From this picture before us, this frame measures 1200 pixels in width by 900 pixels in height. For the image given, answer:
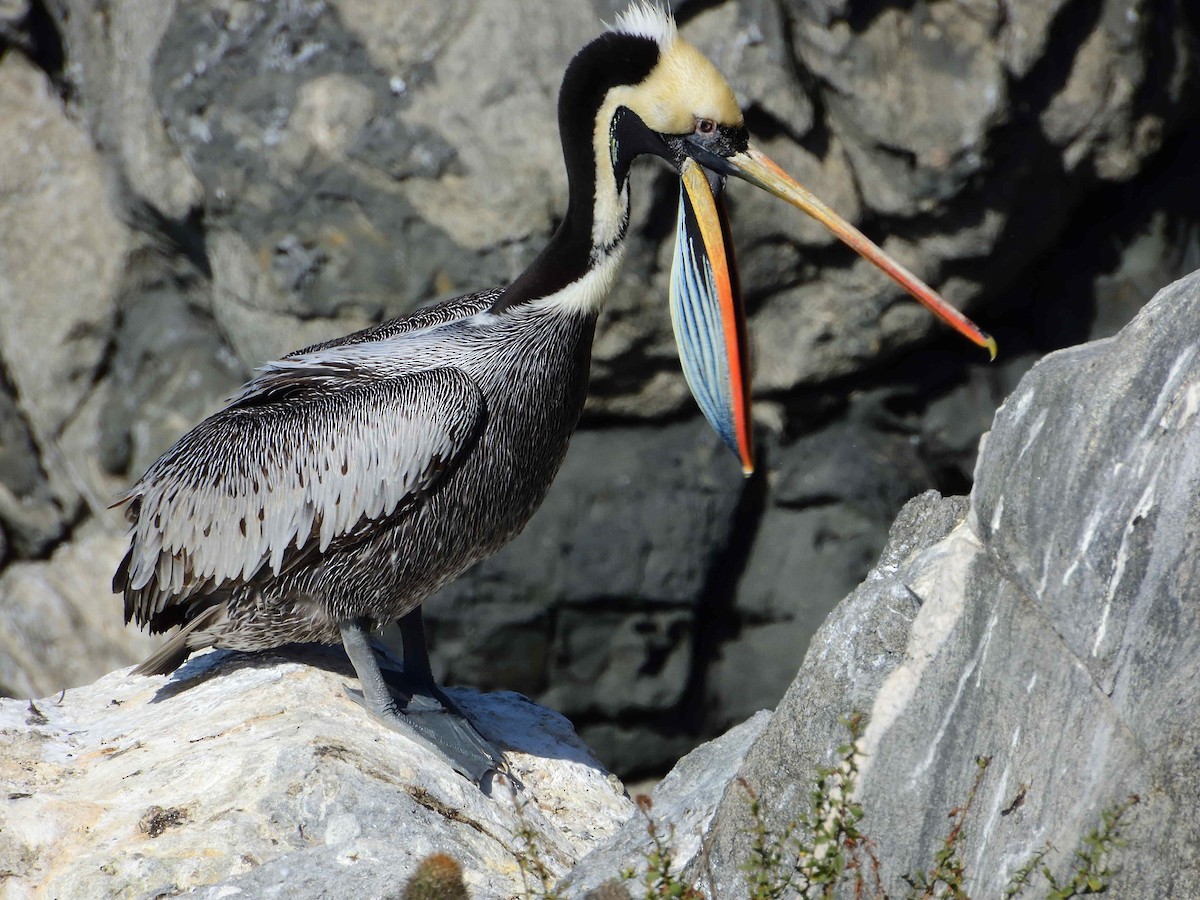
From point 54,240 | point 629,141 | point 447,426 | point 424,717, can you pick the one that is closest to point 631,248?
point 629,141

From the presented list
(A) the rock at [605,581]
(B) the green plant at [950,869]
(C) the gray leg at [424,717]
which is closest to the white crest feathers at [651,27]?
(C) the gray leg at [424,717]

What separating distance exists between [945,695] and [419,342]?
168cm

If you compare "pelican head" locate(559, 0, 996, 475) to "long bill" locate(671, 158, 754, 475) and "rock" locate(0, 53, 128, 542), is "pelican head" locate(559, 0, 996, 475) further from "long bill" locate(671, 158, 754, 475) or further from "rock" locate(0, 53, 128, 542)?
"rock" locate(0, 53, 128, 542)

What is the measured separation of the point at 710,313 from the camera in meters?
3.12

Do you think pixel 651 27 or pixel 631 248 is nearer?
pixel 651 27

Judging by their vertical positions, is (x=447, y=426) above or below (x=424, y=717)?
above

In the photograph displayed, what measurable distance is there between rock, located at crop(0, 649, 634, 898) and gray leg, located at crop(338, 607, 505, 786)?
4cm

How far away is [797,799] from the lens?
91.4 inches

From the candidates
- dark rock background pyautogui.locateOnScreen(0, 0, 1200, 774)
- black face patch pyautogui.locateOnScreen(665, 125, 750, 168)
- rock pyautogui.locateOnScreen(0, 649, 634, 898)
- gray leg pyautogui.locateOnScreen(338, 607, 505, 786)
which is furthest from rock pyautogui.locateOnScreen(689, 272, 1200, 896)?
dark rock background pyautogui.locateOnScreen(0, 0, 1200, 774)

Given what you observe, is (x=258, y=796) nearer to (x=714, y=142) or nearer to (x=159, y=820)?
(x=159, y=820)

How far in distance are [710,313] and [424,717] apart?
1227 millimetres

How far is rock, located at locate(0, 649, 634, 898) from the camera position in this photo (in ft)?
8.93

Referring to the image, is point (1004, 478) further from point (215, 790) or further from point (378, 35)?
point (378, 35)

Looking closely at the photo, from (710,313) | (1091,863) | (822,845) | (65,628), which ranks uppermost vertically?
(710,313)
